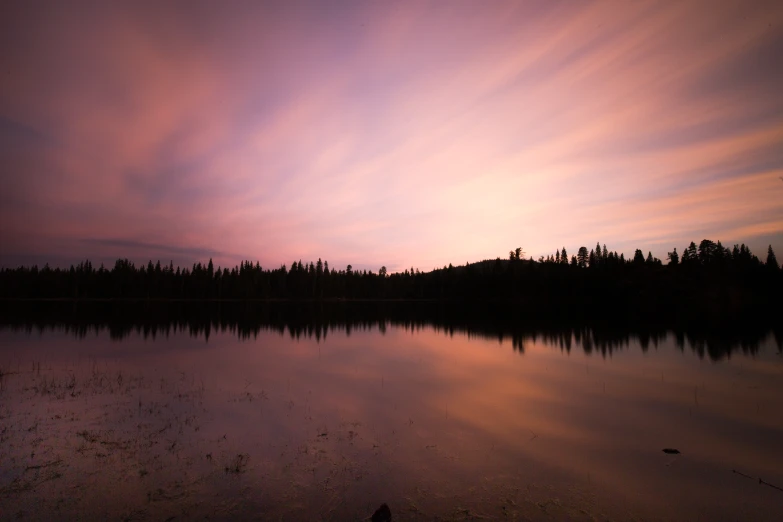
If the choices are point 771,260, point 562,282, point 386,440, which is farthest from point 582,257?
point 386,440

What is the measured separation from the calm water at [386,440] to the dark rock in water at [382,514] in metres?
0.39

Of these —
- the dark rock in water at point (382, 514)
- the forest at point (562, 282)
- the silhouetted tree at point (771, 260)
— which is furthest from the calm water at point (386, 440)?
the silhouetted tree at point (771, 260)

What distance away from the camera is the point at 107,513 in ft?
28.5

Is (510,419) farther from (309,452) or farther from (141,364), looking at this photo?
(141,364)

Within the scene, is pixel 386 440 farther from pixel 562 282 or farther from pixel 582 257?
pixel 582 257

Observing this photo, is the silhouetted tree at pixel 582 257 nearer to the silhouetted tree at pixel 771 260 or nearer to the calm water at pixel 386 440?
the silhouetted tree at pixel 771 260

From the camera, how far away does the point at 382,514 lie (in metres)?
8.62

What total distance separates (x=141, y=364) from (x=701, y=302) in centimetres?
13599

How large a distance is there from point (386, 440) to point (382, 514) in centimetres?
546

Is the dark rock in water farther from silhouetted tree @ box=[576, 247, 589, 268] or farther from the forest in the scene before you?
silhouetted tree @ box=[576, 247, 589, 268]

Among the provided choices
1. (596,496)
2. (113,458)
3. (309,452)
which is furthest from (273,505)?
(596,496)

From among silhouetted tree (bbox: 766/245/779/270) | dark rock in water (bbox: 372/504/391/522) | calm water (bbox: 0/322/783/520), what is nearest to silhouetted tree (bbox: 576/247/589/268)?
silhouetted tree (bbox: 766/245/779/270)

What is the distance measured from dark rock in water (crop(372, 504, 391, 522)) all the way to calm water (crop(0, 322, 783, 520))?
390 millimetres

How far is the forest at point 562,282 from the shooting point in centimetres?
11050
